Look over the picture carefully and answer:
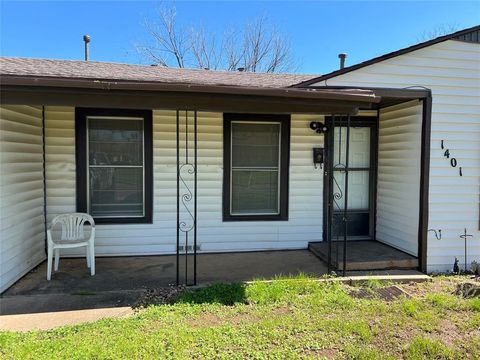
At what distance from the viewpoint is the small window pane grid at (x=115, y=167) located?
511 centimetres

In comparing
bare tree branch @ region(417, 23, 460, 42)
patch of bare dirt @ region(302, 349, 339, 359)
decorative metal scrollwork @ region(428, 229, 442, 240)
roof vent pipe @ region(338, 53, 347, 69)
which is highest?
bare tree branch @ region(417, 23, 460, 42)

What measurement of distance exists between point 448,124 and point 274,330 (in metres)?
3.63

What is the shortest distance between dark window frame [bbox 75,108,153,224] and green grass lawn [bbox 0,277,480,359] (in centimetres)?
201

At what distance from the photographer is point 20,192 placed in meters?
4.25

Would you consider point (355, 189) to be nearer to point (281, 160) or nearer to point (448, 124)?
point (281, 160)

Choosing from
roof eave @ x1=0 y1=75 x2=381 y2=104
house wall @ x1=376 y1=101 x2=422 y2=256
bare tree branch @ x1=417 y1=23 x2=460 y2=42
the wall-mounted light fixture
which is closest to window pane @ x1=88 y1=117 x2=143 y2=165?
roof eave @ x1=0 y1=75 x2=381 y2=104

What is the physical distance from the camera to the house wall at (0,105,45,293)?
3828 mm

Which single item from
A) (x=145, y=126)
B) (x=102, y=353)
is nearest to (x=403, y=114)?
(x=145, y=126)

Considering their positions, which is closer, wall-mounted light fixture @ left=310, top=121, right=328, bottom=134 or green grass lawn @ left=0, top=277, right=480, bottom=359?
green grass lawn @ left=0, top=277, right=480, bottom=359

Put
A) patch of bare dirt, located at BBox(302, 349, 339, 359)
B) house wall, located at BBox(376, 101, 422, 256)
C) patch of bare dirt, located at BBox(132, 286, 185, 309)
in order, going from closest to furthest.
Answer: patch of bare dirt, located at BBox(302, 349, 339, 359)
patch of bare dirt, located at BBox(132, 286, 185, 309)
house wall, located at BBox(376, 101, 422, 256)

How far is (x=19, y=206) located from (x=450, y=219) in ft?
18.5

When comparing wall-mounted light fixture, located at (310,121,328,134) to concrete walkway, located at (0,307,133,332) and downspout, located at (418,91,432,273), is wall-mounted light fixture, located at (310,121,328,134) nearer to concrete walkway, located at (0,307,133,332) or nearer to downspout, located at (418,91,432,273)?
downspout, located at (418,91,432,273)

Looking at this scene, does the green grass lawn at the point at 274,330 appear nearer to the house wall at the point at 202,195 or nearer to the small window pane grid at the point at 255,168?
the house wall at the point at 202,195

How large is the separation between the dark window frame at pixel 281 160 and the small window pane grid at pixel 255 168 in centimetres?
6
